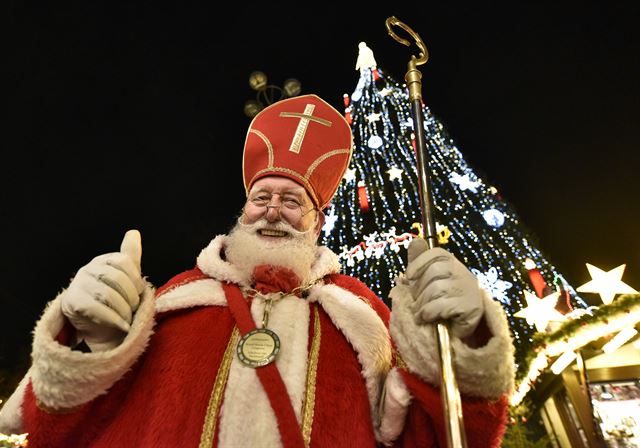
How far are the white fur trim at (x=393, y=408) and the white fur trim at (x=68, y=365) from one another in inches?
33.2

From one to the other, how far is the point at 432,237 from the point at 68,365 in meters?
1.12

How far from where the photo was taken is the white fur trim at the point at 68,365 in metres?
1.24

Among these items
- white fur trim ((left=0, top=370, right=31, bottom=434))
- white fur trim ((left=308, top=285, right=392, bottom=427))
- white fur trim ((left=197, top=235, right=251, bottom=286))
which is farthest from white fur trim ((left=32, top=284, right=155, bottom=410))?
white fur trim ((left=308, top=285, right=392, bottom=427))

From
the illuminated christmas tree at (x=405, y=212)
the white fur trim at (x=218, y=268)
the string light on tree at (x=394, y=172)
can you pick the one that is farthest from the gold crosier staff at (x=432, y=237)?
the string light on tree at (x=394, y=172)

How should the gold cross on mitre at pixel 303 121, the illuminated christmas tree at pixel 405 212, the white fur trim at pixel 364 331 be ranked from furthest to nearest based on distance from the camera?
the illuminated christmas tree at pixel 405 212 → the gold cross on mitre at pixel 303 121 → the white fur trim at pixel 364 331

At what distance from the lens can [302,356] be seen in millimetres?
1531

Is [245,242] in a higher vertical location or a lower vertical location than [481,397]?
higher

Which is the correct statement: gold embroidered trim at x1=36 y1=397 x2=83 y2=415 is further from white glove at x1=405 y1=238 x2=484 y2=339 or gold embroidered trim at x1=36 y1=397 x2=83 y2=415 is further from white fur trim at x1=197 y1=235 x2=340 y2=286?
white glove at x1=405 y1=238 x2=484 y2=339

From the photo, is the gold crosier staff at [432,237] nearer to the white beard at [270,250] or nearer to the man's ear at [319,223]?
the white beard at [270,250]

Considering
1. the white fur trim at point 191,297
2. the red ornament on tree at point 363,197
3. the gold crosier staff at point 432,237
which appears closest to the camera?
the gold crosier staff at point 432,237

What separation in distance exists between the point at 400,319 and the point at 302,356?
408 mm

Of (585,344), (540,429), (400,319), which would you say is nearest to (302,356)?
(400,319)

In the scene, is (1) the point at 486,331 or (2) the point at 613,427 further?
(2) the point at 613,427

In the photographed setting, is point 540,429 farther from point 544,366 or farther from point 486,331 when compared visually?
point 486,331
